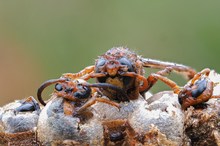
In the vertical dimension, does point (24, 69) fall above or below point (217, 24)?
below

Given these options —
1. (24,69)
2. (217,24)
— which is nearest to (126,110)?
(217,24)

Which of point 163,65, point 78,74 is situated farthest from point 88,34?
point 78,74

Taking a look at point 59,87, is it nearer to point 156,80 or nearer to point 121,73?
point 121,73

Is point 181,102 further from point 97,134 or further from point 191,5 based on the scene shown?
point 191,5

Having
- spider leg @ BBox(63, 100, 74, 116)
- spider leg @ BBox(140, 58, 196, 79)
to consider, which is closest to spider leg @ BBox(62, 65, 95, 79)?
spider leg @ BBox(63, 100, 74, 116)

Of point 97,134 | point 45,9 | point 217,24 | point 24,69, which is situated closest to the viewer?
point 97,134

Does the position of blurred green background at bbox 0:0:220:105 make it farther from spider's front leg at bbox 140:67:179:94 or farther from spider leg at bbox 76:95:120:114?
spider leg at bbox 76:95:120:114
